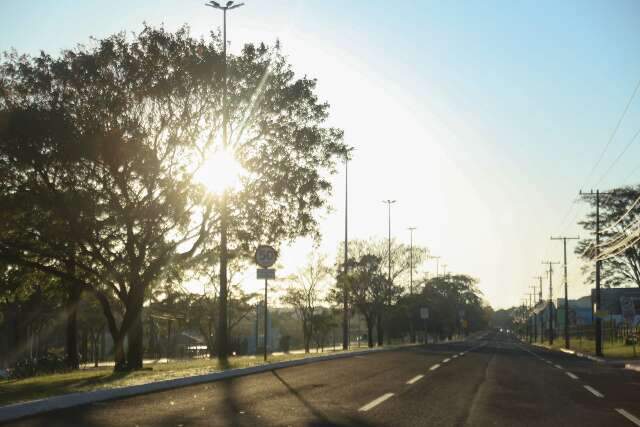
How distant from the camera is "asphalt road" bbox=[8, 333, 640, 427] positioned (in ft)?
34.5

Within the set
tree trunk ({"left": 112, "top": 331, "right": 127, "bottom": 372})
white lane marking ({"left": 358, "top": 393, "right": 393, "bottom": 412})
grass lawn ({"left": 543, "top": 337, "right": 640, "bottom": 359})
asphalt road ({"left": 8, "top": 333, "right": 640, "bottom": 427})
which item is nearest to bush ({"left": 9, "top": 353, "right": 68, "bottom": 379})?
tree trunk ({"left": 112, "top": 331, "right": 127, "bottom": 372})

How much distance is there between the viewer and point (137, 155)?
24.4m

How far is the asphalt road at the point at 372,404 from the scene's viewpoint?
34.5 ft

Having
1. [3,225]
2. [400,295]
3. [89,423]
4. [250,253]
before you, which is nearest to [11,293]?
[3,225]

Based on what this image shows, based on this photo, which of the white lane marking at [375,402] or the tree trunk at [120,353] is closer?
the white lane marking at [375,402]

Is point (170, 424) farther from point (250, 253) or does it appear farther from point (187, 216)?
point (250, 253)

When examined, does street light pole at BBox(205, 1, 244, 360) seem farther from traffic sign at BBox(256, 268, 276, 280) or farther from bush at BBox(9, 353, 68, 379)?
bush at BBox(9, 353, 68, 379)

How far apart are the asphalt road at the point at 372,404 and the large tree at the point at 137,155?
913cm

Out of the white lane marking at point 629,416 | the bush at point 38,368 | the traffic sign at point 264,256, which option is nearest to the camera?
the white lane marking at point 629,416

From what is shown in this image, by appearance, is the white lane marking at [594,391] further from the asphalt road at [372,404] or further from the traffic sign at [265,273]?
the traffic sign at [265,273]

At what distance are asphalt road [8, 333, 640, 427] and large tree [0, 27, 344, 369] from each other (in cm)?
913

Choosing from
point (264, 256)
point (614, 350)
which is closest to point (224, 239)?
point (264, 256)

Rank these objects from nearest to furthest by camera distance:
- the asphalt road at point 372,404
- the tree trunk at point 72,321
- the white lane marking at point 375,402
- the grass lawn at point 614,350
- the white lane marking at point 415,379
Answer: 1. the asphalt road at point 372,404
2. the white lane marking at point 375,402
3. the white lane marking at point 415,379
4. the tree trunk at point 72,321
5. the grass lawn at point 614,350

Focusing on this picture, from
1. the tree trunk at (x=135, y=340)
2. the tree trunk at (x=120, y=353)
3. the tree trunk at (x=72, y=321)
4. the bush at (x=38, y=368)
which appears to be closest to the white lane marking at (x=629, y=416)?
the tree trunk at (x=120, y=353)
